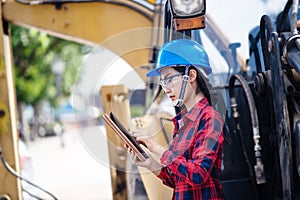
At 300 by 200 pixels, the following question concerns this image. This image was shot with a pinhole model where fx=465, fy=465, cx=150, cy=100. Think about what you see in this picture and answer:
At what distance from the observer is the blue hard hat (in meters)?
1.57

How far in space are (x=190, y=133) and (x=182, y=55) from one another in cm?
27

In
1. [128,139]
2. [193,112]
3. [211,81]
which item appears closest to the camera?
[128,139]

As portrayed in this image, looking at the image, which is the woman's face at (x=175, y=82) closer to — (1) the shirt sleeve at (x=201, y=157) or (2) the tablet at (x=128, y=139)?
(1) the shirt sleeve at (x=201, y=157)

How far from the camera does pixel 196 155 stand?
152 cm

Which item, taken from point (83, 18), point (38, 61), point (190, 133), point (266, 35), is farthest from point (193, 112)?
point (38, 61)

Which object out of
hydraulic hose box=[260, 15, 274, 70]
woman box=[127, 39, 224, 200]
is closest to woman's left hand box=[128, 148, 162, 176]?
woman box=[127, 39, 224, 200]

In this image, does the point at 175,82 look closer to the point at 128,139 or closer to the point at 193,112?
the point at 193,112

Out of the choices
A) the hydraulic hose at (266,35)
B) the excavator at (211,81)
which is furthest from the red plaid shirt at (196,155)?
the hydraulic hose at (266,35)

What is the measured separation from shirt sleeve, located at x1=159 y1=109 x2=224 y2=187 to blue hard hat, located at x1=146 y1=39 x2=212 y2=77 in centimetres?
18

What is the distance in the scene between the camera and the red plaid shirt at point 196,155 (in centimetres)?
151

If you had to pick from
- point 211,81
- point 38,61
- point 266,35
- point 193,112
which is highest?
point 38,61

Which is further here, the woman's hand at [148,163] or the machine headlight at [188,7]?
the machine headlight at [188,7]

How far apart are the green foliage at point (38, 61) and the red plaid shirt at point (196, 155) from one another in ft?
Result: 46.6

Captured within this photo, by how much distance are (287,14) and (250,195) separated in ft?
2.96
